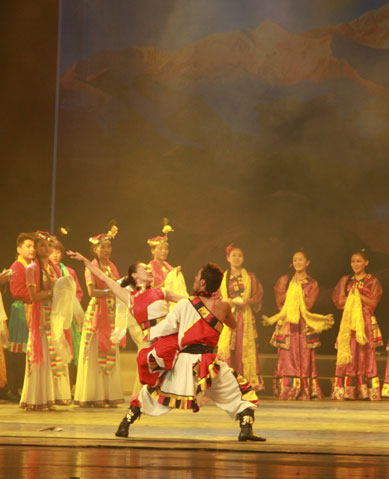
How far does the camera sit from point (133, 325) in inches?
280

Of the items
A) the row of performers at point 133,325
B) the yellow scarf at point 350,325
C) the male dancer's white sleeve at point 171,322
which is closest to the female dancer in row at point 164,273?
the row of performers at point 133,325

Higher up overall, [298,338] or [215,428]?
[298,338]

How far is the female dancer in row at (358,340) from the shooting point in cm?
818

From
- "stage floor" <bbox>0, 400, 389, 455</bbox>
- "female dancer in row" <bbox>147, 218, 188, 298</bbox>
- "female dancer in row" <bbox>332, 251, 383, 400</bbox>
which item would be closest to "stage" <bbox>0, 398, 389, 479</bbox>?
"stage floor" <bbox>0, 400, 389, 455</bbox>

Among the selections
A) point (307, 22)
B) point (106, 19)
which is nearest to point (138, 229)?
point (106, 19)

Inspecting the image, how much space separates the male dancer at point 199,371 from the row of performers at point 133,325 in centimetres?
16

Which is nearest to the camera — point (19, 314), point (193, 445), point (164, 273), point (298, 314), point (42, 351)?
point (193, 445)

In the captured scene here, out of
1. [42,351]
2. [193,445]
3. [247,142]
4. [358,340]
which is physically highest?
[247,142]

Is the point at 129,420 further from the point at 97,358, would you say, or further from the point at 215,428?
the point at 97,358

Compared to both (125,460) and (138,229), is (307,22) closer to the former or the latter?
(138,229)

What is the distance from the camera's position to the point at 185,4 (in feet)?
32.7

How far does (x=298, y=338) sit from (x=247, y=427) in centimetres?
338

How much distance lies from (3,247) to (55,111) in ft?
6.52

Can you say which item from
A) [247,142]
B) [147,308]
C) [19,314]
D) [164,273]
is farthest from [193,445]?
[247,142]
